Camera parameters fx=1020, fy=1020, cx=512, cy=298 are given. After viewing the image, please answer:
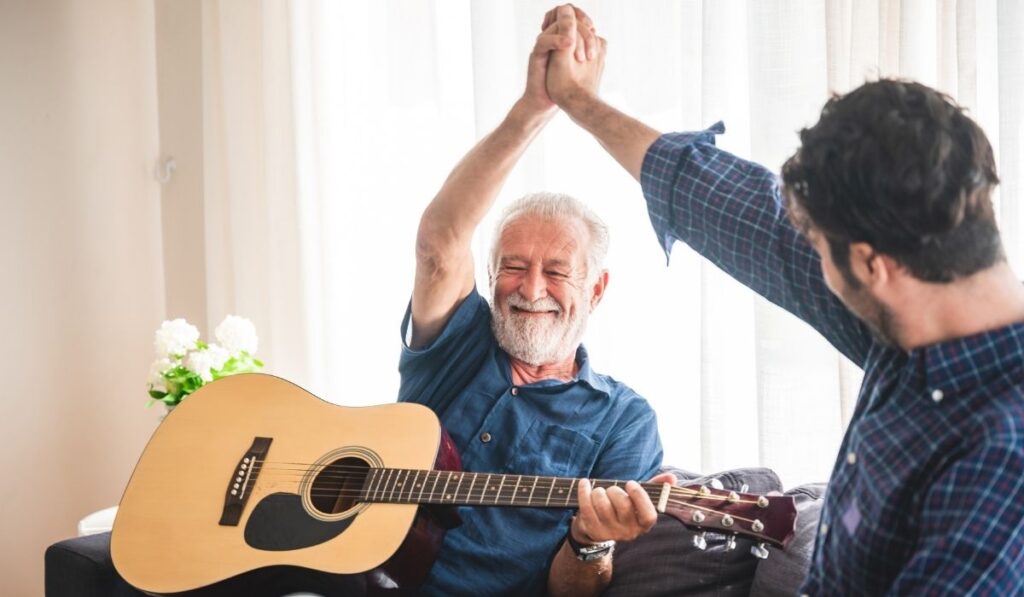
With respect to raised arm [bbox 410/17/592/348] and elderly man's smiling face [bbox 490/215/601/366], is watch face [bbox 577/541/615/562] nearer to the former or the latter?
elderly man's smiling face [bbox 490/215/601/366]

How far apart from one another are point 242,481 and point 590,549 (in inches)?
23.8

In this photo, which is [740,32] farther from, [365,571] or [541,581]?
[365,571]

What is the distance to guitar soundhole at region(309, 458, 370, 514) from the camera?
5.50 feet

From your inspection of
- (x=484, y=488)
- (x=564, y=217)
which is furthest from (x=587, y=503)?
(x=564, y=217)

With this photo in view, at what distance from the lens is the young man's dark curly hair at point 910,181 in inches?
38.4

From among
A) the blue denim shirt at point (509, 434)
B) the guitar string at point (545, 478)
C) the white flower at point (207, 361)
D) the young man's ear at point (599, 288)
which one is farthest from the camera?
the white flower at point (207, 361)

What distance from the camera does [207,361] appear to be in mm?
2289

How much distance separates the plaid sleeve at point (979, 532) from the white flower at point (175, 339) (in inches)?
70.2

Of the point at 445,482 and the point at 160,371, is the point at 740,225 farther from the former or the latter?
the point at 160,371

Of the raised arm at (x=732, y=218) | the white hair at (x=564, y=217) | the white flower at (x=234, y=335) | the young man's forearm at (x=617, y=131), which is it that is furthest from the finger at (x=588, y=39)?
the white flower at (x=234, y=335)

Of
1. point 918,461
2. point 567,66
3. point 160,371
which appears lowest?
point 160,371

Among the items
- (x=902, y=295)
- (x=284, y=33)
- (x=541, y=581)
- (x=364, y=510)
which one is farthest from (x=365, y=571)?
(x=284, y=33)

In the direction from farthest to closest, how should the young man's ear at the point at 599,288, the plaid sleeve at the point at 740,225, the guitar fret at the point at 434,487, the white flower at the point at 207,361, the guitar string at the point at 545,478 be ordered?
1. the white flower at the point at 207,361
2. the young man's ear at the point at 599,288
3. the guitar fret at the point at 434,487
4. the guitar string at the point at 545,478
5. the plaid sleeve at the point at 740,225

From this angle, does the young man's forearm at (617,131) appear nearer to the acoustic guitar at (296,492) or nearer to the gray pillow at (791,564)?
the acoustic guitar at (296,492)
